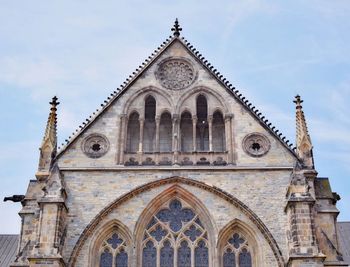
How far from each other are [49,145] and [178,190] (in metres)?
5.41

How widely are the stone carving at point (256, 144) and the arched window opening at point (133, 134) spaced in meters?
4.36

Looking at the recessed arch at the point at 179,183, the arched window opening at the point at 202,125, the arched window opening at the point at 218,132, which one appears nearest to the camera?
the recessed arch at the point at 179,183

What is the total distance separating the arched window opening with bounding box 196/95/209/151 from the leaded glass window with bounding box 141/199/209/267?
2.79m

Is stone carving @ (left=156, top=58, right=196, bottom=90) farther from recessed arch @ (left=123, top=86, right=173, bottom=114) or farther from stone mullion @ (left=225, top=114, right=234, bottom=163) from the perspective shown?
stone mullion @ (left=225, top=114, right=234, bottom=163)

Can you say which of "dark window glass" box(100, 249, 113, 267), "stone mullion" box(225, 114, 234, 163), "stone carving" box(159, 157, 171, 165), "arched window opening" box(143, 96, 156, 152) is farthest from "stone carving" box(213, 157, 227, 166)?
"dark window glass" box(100, 249, 113, 267)

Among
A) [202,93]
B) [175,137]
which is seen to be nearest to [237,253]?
[175,137]

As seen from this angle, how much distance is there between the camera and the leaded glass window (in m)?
24.3

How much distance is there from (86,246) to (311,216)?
8.28 m

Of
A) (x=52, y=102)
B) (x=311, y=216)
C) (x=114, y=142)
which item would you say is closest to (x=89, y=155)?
(x=114, y=142)

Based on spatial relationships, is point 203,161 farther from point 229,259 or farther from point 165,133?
point 229,259

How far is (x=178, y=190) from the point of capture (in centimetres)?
2536

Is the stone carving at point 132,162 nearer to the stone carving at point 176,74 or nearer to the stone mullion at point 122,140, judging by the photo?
the stone mullion at point 122,140

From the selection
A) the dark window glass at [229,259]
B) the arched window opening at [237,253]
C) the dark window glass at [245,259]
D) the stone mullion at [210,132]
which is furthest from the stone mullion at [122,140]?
the dark window glass at [245,259]

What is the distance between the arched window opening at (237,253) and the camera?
24.2 m
